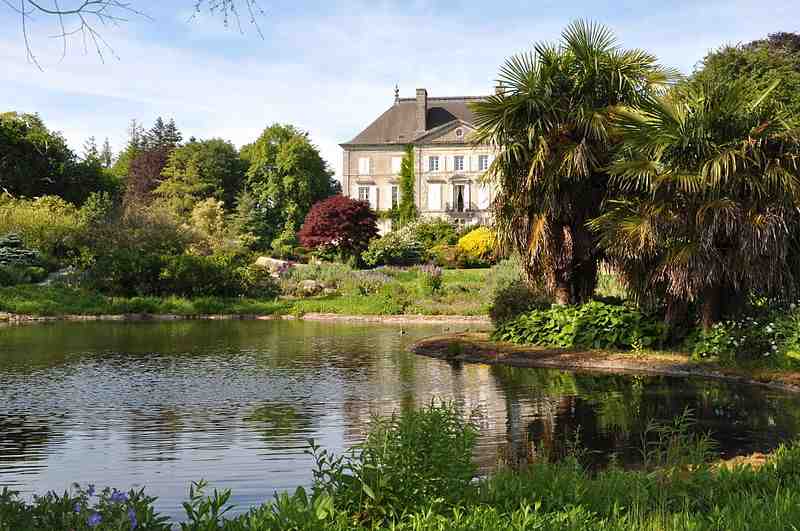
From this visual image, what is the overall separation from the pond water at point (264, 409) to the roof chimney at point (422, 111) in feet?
145

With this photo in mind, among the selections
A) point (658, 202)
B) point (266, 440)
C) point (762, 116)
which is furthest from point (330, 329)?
point (266, 440)

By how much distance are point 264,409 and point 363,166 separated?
52064 mm

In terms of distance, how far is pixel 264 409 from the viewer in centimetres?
1061

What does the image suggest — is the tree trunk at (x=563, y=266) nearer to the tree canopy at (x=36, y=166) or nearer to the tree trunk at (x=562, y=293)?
the tree trunk at (x=562, y=293)

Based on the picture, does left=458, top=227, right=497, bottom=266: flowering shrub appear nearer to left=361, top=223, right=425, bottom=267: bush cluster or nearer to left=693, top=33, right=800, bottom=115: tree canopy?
left=361, top=223, right=425, bottom=267: bush cluster

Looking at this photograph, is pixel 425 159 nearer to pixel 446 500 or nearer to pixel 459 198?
pixel 459 198

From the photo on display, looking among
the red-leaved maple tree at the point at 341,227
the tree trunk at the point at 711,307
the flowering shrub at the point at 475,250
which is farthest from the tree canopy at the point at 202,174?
the tree trunk at the point at 711,307

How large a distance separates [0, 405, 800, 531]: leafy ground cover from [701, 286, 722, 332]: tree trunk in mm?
8775

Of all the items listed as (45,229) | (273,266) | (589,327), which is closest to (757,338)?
(589,327)

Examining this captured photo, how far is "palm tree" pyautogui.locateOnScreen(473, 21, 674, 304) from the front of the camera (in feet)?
51.8

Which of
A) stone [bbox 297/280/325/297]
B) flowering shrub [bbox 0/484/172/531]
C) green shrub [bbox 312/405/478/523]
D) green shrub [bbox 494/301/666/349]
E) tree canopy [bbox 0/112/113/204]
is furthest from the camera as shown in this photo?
tree canopy [bbox 0/112/113/204]

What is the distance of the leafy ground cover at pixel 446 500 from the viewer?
438cm

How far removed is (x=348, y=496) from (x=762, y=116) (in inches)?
461

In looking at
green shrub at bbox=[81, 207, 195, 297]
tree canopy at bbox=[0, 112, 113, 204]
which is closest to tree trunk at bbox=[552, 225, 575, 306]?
green shrub at bbox=[81, 207, 195, 297]
